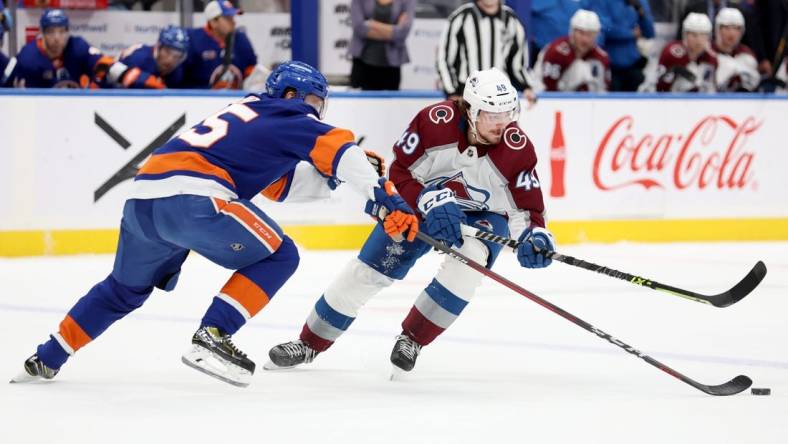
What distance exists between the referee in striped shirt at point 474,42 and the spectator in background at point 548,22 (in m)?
1.25

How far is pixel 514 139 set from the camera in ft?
13.5

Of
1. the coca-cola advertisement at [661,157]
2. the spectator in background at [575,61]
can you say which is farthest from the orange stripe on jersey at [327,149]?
the spectator in background at [575,61]

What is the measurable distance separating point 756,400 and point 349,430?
1171 millimetres

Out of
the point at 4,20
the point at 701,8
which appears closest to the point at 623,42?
the point at 701,8

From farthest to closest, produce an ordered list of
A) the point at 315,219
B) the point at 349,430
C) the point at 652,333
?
1. the point at 315,219
2. the point at 652,333
3. the point at 349,430

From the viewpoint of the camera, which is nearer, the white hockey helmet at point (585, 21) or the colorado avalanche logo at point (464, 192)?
the colorado avalanche logo at point (464, 192)

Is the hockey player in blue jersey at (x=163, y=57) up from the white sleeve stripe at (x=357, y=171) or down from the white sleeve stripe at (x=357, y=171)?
down

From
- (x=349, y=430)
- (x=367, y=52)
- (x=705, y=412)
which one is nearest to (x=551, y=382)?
(x=705, y=412)

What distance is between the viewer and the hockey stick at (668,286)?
3.89 meters

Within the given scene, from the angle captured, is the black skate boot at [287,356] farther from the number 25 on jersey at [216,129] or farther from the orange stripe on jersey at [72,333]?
the number 25 on jersey at [216,129]

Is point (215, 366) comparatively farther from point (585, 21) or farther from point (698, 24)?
point (698, 24)

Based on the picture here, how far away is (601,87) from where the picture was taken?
816 cm

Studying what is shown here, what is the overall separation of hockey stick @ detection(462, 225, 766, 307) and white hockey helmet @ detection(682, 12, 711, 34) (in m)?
4.78

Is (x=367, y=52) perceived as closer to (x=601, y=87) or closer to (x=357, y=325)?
(x=601, y=87)
